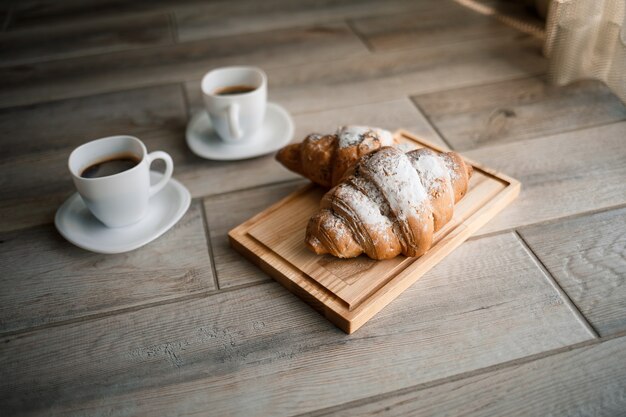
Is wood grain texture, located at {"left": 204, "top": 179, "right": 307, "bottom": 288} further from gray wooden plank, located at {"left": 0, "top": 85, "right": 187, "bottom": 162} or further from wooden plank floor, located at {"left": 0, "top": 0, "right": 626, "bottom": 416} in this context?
gray wooden plank, located at {"left": 0, "top": 85, "right": 187, "bottom": 162}

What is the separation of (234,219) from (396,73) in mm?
672

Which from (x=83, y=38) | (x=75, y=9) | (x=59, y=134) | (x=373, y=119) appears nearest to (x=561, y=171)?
(x=373, y=119)

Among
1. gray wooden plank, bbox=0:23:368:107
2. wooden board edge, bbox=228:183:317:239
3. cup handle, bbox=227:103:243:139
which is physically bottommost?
gray wooden plank, bbox=0:23:368:107

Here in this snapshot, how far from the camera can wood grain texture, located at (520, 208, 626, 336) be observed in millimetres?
862

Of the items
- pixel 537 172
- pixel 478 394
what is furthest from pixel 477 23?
pixel 478 394

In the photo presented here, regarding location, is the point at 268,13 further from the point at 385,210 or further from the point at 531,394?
the point at 531,394

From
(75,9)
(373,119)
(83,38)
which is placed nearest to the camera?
(373,119)

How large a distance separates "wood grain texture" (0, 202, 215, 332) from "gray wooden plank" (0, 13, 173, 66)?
80 cm

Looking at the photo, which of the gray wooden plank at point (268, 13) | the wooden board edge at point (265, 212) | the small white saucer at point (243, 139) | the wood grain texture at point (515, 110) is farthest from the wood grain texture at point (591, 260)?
the gray wooden plank at point (268, 13)

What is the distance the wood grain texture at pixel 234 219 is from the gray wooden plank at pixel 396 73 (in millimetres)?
325

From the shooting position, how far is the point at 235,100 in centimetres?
116

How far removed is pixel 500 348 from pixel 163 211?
2.06 ft

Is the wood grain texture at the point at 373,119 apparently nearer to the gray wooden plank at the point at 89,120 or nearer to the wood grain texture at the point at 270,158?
the wood grain texture at the point at 270,158

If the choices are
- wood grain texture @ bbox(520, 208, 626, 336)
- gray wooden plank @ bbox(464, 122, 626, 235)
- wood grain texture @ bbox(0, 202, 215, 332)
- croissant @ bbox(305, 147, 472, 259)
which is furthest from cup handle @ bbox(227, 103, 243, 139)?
wood grain texture @ bbox(520, 208, 626, 336)
